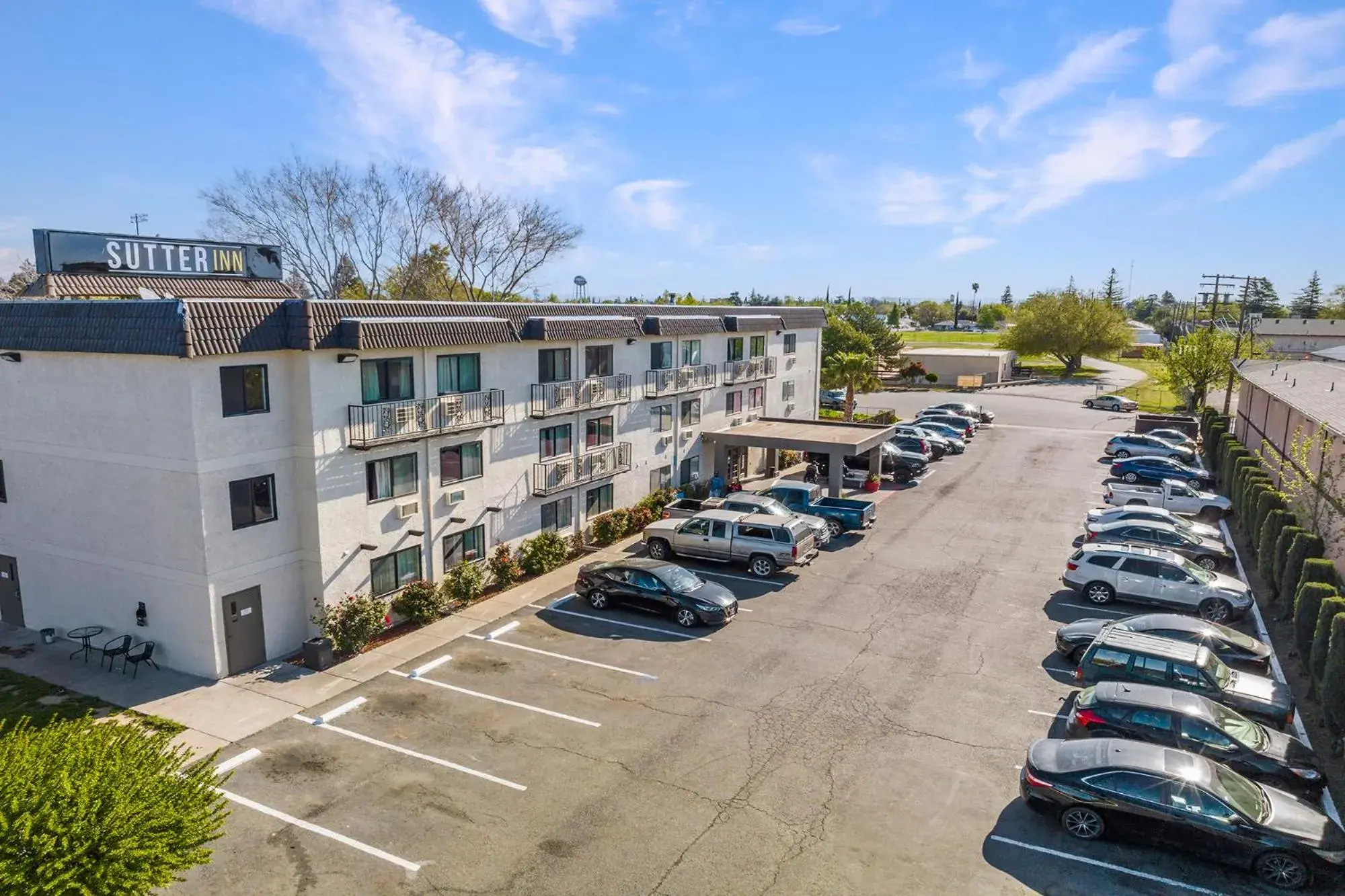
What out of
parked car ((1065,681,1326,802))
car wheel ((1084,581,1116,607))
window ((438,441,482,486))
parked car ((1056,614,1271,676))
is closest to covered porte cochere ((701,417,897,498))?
car wheel ((1084,581,1116,607))

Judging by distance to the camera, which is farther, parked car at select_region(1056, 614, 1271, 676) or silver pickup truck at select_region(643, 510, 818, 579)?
silver pickup truck at select_region(643, 510, 818, 579)

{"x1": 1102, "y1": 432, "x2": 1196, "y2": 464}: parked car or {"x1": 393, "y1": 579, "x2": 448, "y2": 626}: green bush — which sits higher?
{"x1": 1102, "y1": 432, "x2": 1196, "y2": 464}: parked car

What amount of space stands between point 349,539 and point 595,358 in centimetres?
1138

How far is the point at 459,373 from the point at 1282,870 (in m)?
20.0

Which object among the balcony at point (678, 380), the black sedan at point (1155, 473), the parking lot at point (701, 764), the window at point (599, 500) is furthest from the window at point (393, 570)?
the black sedan at point (1155, 473)

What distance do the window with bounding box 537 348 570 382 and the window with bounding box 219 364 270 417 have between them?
29.2 feet

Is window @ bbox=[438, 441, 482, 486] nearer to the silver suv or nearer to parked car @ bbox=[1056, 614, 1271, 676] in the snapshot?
parked car @ bbox=[1056, 614, 1271, 676]

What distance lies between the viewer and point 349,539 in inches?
811

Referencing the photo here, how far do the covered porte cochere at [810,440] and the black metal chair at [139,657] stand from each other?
21.7m

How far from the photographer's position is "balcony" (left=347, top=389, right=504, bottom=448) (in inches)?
802

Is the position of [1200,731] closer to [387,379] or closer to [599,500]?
[387,379]

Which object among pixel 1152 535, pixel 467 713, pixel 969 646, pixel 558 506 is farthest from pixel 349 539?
pixel 1152 535

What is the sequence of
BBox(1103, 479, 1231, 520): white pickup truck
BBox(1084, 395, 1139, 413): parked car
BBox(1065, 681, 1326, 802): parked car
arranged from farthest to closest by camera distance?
BBox(1084, 395, 1139, 413): parked car → BBox(1103, 479, 1231, 520): white pickup truck → BBox(1065, 681, 1326, 802): parked car

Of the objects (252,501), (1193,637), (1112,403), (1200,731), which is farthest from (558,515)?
(1112,403)
